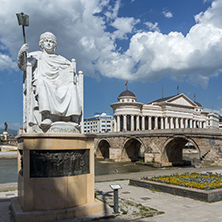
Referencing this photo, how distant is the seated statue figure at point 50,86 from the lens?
6953 millimetres

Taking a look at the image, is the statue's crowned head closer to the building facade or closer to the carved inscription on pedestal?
the carved inscription on pedestal

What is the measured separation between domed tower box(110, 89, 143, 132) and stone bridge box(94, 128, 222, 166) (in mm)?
13292

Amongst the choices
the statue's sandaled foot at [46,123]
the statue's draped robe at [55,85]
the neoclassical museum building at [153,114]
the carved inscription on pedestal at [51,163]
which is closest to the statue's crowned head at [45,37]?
the statue's draped robe at [55,85]

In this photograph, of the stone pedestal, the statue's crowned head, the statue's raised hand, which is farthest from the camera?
the statue's crowned head

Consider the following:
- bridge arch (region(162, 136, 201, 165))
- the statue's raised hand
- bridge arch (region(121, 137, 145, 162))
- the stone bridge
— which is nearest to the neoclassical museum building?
the stone bridge

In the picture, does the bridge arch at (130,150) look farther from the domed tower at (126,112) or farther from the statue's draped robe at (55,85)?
the statue's draped robe at (55,85)

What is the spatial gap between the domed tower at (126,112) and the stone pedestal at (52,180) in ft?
164

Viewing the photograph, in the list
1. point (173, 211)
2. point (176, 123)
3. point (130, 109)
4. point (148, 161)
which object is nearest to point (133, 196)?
point (173, 211)

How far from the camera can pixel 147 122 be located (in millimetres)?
65562

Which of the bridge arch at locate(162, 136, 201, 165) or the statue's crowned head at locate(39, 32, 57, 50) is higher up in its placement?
the statue's crowned head at locate(39, 32, 57, 50)

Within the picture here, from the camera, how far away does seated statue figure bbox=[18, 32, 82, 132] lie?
6953mm

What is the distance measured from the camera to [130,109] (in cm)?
5812

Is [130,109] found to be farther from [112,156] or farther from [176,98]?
[112,156]

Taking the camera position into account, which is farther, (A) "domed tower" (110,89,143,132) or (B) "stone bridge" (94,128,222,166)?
(A) "domed tower" (110,89,143,132)
